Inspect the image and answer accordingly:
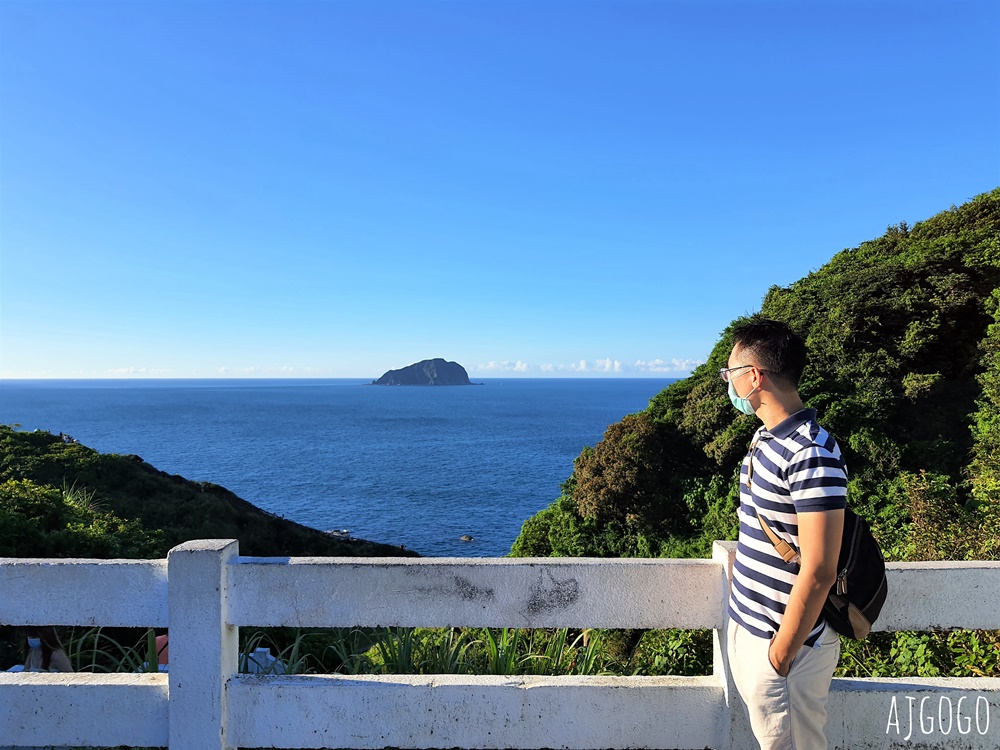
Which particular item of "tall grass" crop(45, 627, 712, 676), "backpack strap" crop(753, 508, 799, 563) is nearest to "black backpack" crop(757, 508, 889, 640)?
"backpack strap" crop(753, 508, 799, 563)

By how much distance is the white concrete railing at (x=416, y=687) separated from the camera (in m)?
2.86

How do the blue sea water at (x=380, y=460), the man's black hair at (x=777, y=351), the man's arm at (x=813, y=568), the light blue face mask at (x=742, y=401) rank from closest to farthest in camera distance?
the man's arm at (x=813, y=568) → the man's black hair at (x=777, y=351) → the light blue face mask at (x=742, y=401) → the blue sea water at (x=380, y=460)

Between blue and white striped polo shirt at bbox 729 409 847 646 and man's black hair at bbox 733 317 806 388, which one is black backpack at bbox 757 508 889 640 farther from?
man's black hair at bbox 733 317 806 388

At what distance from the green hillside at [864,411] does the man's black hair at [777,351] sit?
26.4 feet

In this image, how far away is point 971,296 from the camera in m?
12.6

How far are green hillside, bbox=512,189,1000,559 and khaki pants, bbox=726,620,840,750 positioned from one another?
7.90 m

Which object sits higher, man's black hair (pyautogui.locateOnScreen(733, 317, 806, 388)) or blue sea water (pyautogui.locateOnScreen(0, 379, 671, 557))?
man's black hair (pyautogui.locateOnScreen(733, 317, 806, 388))

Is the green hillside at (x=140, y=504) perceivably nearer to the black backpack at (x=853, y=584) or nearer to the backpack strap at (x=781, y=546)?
the backpack strap at (x=781, y=546)

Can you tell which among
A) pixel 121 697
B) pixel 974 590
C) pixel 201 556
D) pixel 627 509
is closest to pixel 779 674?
pixel 974 590

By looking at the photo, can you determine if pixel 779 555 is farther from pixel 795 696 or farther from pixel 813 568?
pixel 795 696

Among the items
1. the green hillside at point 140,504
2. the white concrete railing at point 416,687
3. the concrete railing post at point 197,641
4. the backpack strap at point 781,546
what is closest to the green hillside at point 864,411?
the white concrete railing at point 416,687

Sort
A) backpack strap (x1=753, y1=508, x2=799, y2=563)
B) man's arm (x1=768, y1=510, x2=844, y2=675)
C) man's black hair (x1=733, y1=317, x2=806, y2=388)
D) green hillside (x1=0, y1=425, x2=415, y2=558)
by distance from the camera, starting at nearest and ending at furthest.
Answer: man's arm (x1=768, y1=510, x2=844, y2=675) → backpack strap (x1=753, y1=508, x2=799, y2=563) → man's black hair (x1=733, y1=317, x2=806, y2=388) → green hillside (x1=0, y1=425, x2=415, y2=558)

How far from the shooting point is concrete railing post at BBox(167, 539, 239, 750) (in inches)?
112

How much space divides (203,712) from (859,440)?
1198 centimetres
